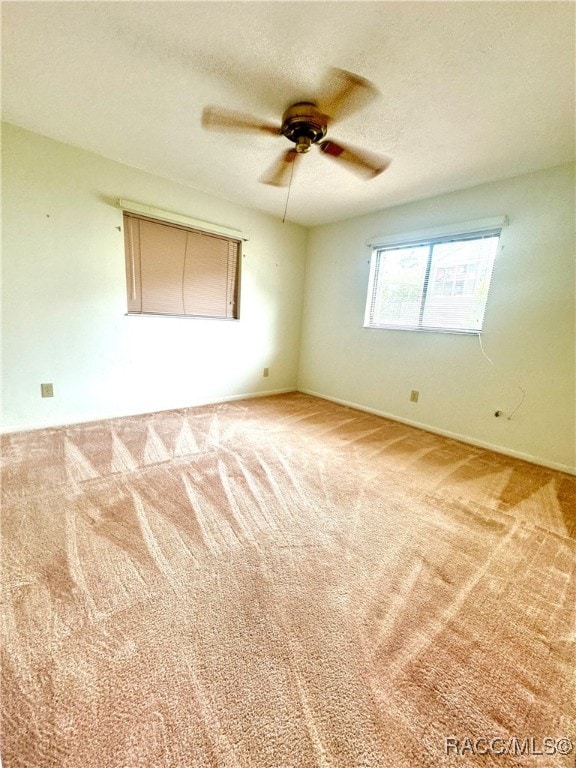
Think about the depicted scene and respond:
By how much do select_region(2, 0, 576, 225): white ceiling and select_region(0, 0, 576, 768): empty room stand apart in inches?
0.6

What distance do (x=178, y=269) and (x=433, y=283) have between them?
2.62 m

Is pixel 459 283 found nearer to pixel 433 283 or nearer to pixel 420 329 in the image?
pixel 433 283

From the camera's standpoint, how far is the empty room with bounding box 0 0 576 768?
852 millimetres

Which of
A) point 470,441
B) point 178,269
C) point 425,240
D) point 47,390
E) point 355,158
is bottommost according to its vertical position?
point 470,441

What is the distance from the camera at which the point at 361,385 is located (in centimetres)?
365

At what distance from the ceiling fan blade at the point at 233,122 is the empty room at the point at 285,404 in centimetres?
2

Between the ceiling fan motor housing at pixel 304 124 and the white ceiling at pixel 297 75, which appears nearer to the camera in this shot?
the white ceiling at pixel 297 75

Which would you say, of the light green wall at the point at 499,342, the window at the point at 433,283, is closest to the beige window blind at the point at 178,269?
the light green wall at the point at 499,342

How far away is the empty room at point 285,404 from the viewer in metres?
0.85

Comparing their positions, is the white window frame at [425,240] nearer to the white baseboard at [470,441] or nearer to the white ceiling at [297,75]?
the white ceiling at [297,75]

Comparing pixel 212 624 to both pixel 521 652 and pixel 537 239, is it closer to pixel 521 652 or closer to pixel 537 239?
pixel 521 652

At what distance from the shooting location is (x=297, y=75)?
1.49 meters

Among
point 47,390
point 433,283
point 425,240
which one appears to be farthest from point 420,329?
point 47,390

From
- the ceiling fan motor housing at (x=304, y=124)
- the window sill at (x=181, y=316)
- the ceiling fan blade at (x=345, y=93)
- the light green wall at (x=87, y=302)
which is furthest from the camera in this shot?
the window sill at (x=181, y=316)
